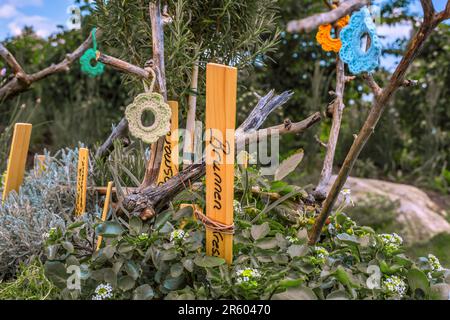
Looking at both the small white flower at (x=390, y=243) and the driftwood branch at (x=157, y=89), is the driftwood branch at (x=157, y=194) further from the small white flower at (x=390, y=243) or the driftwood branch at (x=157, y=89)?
the small white flower at (x=390, y=243)

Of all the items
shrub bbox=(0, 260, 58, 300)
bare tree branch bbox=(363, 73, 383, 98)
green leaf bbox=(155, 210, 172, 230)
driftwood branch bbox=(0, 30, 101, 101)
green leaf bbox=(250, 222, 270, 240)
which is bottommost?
shrub bbox=(0, 260, 58, 300)

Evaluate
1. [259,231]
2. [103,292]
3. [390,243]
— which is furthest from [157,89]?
[390,243]

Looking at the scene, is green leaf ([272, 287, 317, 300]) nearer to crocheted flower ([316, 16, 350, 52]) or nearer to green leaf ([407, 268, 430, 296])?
green leaf ([407, 268, 430, 296])

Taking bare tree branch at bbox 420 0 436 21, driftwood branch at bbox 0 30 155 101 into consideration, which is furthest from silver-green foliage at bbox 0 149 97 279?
bare tree branch at bbox 420 0 436 21

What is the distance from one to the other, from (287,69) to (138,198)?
13.7 ft

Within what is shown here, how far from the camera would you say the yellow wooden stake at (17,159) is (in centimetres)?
221

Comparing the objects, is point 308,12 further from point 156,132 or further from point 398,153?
point 156,132

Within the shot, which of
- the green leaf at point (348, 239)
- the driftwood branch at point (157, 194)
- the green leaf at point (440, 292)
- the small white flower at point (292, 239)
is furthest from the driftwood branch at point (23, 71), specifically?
the green leaf at point (440, 292)

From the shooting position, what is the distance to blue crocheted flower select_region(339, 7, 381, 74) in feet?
4.66

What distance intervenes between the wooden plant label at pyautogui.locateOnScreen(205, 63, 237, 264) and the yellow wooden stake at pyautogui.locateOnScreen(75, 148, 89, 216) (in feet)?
2.24

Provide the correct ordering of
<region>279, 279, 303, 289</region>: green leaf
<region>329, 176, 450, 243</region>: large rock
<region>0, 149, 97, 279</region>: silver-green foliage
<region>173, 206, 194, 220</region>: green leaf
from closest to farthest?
<region>279, 279, 303, 289</region>: green leaf, <region>173, 206, 194, 220</region>: green leaf, <region>0, 149, 97, 279</region>: silver-green foliage, <region>329, 176, 450, 243</region>: large rock

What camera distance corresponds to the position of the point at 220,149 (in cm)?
137

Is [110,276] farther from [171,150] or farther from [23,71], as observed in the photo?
[23,71]
